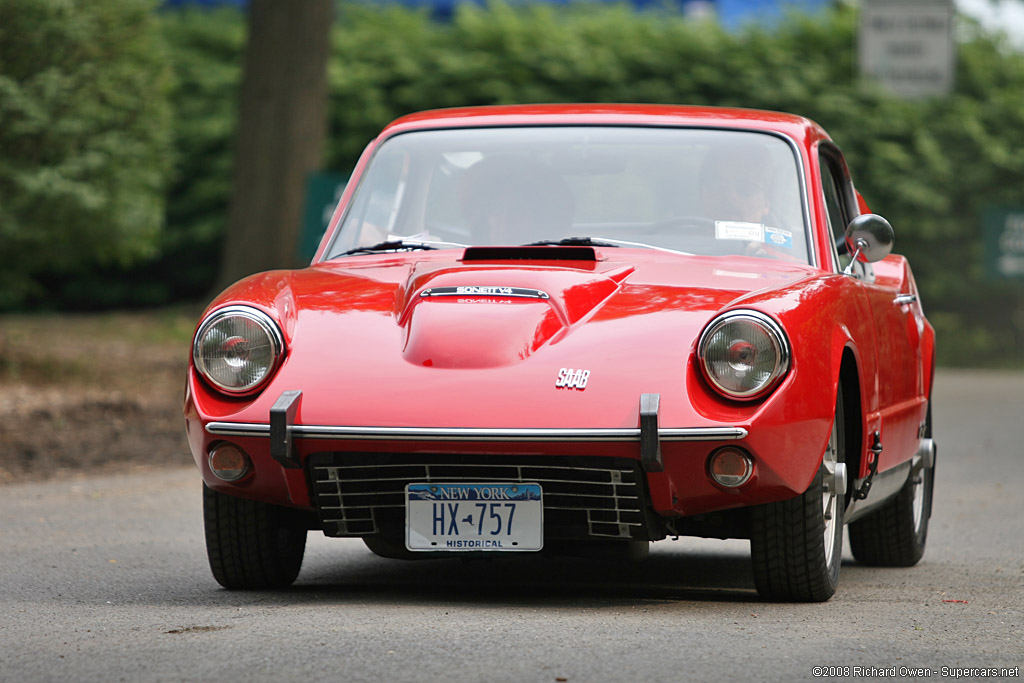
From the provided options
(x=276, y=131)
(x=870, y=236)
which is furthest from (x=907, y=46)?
(x=870, y=236)

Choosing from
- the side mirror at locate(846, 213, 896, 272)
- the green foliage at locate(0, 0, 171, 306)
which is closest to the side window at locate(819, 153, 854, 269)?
the side mirror at locate(846, 213, 896, 272)

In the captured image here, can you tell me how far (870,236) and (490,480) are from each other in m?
1.75

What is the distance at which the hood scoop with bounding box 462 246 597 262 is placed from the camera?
510 cm

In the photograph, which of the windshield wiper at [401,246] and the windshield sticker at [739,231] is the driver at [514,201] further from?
the windshield sticker at [739,231]

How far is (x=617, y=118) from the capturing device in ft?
19.3

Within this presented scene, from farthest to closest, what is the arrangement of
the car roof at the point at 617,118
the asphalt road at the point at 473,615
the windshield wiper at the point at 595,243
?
the car roof at the point at 617,118 < the windshield wiper at the point at 595,243 < the asphalt road at the point at 473,615

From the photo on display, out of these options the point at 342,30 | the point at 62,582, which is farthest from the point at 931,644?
the point at 342,30

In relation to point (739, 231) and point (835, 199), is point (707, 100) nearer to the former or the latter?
point (835, 199)

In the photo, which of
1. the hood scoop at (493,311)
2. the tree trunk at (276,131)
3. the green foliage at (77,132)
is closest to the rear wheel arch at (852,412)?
the hood scoop at (493,311)

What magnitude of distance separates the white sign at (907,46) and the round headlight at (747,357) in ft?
39.5

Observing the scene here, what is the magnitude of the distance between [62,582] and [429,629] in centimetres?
174

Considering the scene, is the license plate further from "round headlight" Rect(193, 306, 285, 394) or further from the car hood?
"round headlight" Rect(193, 306, 285, 394)

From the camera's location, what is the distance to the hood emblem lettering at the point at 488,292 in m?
4.71

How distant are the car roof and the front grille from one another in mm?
1757
